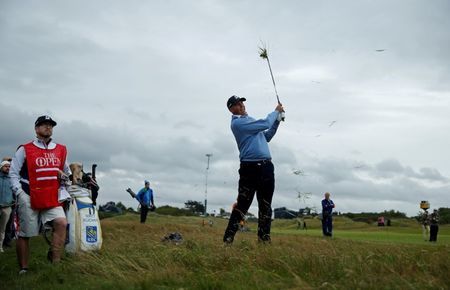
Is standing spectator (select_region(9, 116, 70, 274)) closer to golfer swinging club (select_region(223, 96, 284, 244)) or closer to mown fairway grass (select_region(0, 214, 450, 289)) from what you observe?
mown fairway grass (select_region(0, 214, 450, 289))

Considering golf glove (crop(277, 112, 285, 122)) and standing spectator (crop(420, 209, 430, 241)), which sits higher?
golf glove (crop(277, 112, 285, 122))

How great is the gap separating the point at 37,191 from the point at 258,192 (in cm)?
314

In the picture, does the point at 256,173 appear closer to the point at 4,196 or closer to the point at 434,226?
the point at 4,196

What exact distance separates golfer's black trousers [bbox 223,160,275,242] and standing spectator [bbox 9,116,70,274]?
2.41 meters

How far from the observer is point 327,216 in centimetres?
2369

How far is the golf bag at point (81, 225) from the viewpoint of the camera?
27.8ft

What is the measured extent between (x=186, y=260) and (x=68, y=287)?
4.23 feet

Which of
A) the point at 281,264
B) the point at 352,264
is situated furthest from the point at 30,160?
the point at 352,264

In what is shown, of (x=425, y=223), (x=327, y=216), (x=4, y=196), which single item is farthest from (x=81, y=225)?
(x=425, y=223)

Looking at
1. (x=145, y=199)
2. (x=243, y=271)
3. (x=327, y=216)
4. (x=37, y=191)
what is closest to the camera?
(x=243, y=271)

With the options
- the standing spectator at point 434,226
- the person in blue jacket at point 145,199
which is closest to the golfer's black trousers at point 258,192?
the standing spectator at point 434,226

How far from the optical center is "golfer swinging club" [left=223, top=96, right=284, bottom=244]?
26.5ft

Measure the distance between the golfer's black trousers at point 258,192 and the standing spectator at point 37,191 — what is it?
2.41 metres

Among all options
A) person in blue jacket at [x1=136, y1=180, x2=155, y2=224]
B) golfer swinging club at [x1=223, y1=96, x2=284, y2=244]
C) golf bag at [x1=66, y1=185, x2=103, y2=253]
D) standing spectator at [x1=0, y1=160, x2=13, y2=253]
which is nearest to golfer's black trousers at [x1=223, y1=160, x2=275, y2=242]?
golfer swinging club at [x1=223, y1=96, x2=284, y2=244]
